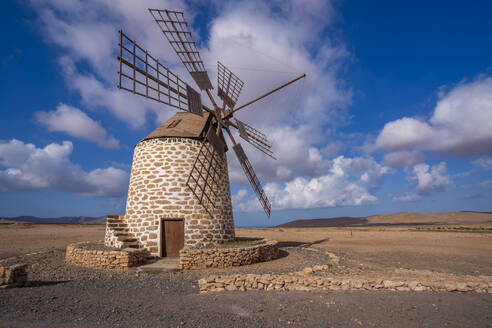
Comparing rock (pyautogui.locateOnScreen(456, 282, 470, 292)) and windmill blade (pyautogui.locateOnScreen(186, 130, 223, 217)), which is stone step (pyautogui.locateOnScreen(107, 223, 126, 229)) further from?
rock (pyautogui.locateOnScreen(456, 282, 470, 292))

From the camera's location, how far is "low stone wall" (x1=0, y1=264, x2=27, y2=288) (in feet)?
20.5

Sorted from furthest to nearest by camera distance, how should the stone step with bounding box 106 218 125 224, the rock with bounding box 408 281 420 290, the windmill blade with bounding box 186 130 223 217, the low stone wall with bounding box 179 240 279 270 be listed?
the stone step with bounding box 106 218 125 224 < the windmill blade with bounding box 186 130 223 217 < the low stone wall with bounding box 179 240 279 270 < the rock with bounding box 408 281 420 290

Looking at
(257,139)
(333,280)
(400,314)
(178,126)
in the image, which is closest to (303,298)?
(333,280)

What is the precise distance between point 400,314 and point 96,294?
6569 millimetres

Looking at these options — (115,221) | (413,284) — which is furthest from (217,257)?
(413,284)

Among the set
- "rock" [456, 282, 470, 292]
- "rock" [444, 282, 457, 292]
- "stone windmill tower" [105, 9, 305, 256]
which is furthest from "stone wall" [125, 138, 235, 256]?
"rock" [456, 282, 470, 292]

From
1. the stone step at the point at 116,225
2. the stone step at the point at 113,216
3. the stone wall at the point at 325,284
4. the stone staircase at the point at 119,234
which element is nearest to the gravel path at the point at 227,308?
the stone wall at the point at 325,284

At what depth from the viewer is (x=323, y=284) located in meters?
6.46

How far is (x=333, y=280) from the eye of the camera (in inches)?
253

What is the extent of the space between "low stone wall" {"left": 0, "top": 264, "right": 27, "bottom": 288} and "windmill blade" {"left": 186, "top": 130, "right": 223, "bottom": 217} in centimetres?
576

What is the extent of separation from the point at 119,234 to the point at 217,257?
4.79 metres

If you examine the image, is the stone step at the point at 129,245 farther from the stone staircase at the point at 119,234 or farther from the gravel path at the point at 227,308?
the gravel path at the point at 227,308

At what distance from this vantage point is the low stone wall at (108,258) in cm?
930

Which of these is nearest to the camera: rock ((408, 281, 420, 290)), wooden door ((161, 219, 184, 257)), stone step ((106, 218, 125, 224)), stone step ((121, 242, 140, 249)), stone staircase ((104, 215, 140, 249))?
rock ((408, 281, 420, 290))
